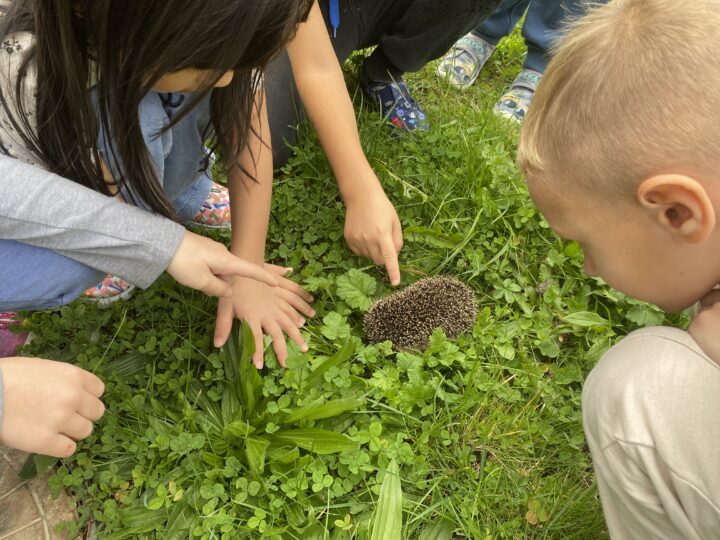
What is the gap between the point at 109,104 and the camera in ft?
5.54

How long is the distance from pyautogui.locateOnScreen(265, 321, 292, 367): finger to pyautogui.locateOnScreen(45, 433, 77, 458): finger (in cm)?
95

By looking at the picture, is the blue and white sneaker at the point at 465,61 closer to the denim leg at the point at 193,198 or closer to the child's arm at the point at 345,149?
the child's arm at the point at 345,149

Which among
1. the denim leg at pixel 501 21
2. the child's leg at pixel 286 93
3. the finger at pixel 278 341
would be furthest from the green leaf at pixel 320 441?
the denim leg at pixel 501 21

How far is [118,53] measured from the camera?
1536mm

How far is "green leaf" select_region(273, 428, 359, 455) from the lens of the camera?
234cm

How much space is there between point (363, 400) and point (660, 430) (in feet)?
3.93

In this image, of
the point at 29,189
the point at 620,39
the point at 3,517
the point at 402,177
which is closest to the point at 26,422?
the point at 29,189

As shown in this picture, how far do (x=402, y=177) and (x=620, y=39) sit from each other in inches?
78.7

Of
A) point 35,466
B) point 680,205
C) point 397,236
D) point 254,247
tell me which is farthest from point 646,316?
point 35,466

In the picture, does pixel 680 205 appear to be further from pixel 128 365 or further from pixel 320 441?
pixel 128 365

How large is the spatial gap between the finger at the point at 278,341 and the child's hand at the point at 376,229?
0.58 m

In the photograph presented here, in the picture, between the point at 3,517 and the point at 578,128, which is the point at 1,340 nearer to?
the point at 3,517

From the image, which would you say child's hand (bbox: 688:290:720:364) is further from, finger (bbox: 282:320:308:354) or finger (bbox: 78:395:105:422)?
finger (bbox: 78:395:105:422)

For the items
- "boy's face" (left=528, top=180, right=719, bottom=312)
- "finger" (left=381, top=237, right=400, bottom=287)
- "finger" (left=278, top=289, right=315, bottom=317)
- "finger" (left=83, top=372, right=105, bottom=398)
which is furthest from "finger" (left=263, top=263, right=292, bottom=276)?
"boy's face" (left=528, top=180, right=719, bottom=312)
